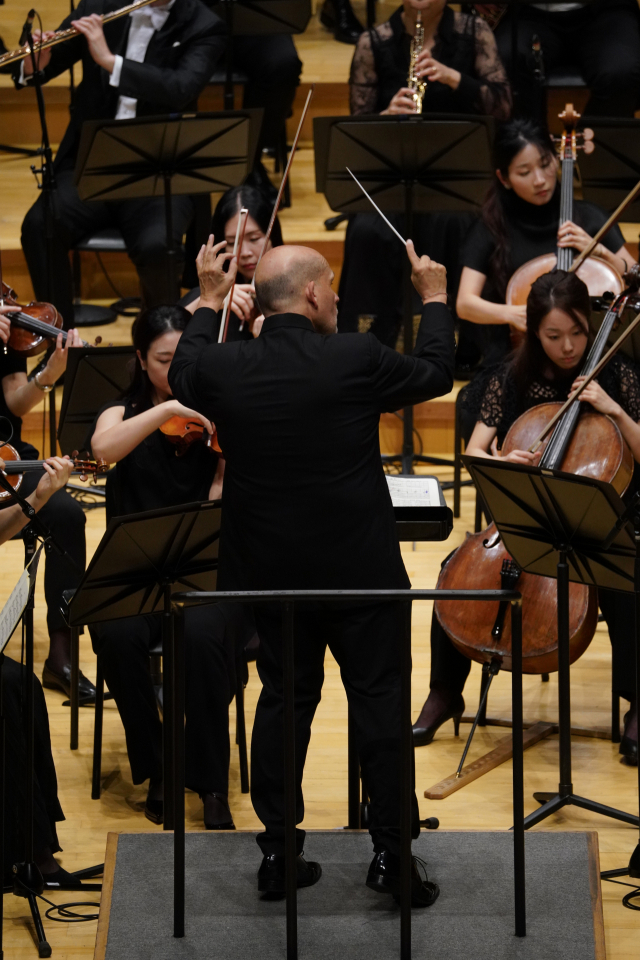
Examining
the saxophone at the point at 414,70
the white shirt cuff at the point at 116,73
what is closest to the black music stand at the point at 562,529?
the saxophone at the point at 414,70

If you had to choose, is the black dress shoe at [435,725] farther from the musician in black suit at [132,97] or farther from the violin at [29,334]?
the musician in black suit at [132,97]

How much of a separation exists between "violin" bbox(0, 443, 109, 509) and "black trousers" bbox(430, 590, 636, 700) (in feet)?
2.92

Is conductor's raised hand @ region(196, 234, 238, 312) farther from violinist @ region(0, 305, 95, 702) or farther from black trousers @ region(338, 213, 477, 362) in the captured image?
black trousers @ region(338, 213, 477, 362)

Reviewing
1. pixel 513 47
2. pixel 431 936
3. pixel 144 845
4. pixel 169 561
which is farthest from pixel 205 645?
pixel 513 47

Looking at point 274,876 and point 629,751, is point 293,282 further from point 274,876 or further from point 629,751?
point 629,751

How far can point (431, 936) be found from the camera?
6.83 ft

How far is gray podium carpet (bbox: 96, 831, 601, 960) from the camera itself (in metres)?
2.05

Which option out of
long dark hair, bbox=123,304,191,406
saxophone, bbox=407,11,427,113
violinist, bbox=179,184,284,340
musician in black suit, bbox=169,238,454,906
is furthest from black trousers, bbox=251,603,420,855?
saxophone, bbox=407,11,427,113

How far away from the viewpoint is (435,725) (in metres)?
3.15

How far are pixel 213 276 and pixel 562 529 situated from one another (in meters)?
0.83

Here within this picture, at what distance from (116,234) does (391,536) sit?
2.88 metres

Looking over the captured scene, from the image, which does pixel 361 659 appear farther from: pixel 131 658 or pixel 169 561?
pixel 131 658

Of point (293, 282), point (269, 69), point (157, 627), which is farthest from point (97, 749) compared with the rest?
point (269, 69)

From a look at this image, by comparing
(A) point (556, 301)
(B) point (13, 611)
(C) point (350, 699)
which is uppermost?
(A) point (556, 301)
